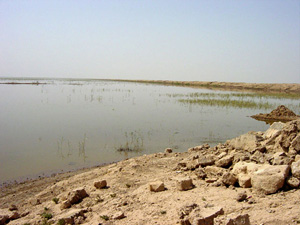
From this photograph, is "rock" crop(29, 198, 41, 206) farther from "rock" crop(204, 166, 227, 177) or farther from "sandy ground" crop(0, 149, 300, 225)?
"rock" crop(204, 166, 227, 177)

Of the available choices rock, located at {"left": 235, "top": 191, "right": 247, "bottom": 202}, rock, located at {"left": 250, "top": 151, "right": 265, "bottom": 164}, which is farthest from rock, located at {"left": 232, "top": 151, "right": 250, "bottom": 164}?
rock, located at {"left": 235, "top": 191, "right": 247, "bottom": 202}

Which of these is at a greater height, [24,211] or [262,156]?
[262,156]

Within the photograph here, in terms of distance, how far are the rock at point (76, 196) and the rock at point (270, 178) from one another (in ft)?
10.1

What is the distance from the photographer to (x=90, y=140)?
10.6m

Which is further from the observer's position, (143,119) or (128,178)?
(143,119)

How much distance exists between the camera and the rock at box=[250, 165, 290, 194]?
13.3 feet

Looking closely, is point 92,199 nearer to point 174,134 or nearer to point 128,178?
point 128,178

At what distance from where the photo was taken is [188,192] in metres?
4.70

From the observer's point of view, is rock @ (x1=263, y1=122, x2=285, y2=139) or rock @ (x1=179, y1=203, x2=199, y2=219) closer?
rock @ (x1=179, y1=203, x2=199, y2=219)

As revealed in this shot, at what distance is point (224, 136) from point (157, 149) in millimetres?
3692

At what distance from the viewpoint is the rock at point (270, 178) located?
4.05 m

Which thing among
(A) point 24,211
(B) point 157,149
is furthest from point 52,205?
(B) point 157,149

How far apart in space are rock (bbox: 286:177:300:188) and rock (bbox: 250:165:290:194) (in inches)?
3.3

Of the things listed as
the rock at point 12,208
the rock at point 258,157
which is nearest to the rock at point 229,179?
the rock at point 258,157
